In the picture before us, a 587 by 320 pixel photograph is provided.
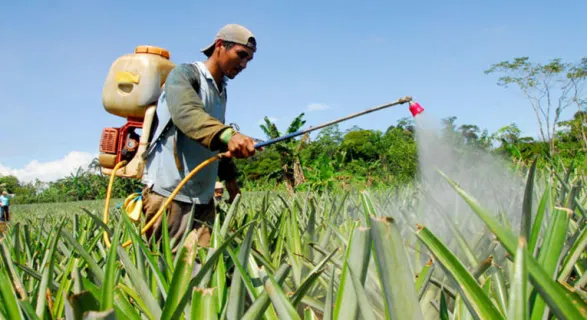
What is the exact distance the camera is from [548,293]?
41 centimetres

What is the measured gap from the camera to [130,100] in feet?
8.59

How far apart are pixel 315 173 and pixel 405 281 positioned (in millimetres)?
14804

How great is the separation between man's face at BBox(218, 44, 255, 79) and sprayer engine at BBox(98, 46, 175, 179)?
50 cm

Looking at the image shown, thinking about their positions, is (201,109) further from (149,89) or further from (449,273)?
(449,273)

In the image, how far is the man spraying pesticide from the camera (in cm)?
199

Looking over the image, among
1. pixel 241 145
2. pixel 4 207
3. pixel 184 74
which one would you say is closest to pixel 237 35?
pixel 184 74

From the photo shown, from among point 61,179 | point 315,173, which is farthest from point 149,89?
point 61,179

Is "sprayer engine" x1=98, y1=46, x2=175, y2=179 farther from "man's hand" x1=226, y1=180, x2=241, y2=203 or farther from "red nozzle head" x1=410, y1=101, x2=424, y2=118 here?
"red nozzle head" x1=410, y1=101, x2=424, y2=118

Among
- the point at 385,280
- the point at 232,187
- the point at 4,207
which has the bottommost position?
the point at 4,207

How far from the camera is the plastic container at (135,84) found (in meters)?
2.62

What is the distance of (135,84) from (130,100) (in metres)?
0.10

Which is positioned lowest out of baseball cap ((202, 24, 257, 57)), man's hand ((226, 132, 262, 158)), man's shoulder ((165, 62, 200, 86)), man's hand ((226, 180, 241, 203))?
man's hand ((226, 180, 241, 203))

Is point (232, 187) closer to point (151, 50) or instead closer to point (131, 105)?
point (131, 105)

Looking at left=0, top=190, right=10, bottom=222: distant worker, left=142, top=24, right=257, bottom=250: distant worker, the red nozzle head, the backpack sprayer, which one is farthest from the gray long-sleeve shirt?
left=0, top=190, right=10, bottom=222: distant worker
